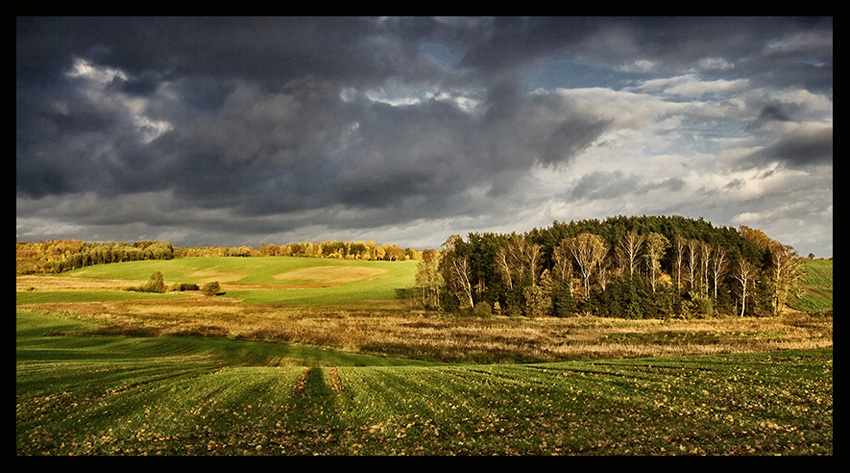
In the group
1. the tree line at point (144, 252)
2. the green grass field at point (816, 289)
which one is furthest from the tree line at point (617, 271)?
the tree line at point (144, 252)

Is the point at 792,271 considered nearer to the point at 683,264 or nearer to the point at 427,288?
the point at 683,264

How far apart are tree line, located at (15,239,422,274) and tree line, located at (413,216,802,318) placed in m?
99.1

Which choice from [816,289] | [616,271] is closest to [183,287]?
[616,271]

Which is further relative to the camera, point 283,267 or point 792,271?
point 283,267

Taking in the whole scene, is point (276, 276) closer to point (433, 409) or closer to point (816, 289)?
point (433, 409)

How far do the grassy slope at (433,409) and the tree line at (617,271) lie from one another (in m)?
46.1

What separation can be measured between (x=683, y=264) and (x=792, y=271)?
562 inches

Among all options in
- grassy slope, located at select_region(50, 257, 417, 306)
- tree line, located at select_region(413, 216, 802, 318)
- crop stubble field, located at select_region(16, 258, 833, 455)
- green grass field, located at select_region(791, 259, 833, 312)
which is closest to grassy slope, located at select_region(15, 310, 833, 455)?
crop stubble field, located at select_region(16, 258, 833, 455)

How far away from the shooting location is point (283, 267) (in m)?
135

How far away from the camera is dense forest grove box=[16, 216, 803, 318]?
65.5 meters

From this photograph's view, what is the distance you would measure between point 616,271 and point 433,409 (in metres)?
61.9

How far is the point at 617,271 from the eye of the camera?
68.5 meters

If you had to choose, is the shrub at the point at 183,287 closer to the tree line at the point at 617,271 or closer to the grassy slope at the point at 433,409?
the tree line at the point at 617,271
